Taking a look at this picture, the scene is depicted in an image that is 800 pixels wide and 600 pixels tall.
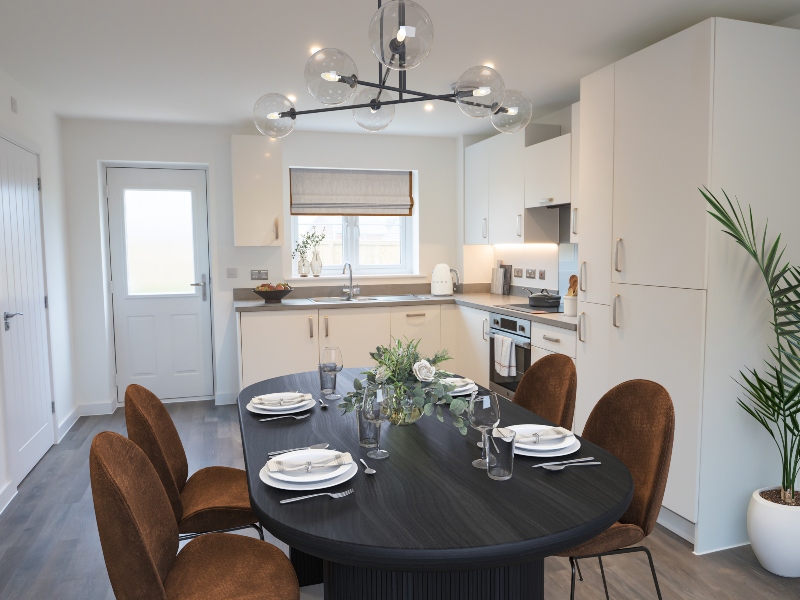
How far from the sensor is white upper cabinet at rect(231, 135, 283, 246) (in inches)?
201

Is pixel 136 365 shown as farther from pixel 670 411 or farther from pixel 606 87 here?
pixel 670 411

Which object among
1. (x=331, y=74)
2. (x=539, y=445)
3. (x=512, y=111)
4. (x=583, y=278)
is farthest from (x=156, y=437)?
(x=583, y=278)

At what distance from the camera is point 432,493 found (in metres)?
1.53

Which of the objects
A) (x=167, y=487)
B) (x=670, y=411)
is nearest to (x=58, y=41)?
(x=167, y=487)

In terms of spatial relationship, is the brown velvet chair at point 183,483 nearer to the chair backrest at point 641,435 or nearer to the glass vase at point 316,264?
the chair backrest at point 641,435

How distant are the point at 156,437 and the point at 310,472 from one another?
0.73 m

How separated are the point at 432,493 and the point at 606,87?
8.52 ft

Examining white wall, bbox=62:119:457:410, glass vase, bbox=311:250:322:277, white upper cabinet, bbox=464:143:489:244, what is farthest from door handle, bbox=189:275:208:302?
white upper cabinet, bbox=464:143:489:244

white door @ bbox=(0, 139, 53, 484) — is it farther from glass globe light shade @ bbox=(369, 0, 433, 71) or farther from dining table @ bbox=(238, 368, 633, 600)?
glass globe light shade @ bbox=(369, 0, 433, 71)

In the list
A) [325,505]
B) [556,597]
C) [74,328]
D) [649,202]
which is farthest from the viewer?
[74,328]

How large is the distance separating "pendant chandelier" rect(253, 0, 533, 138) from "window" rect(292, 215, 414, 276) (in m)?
3.09

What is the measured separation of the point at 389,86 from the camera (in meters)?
2.30

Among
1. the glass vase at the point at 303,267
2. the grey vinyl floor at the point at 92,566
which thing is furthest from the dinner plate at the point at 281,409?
the glass vase at the point at 303,267

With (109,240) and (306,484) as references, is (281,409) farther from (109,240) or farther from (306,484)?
Result: (109,240)
